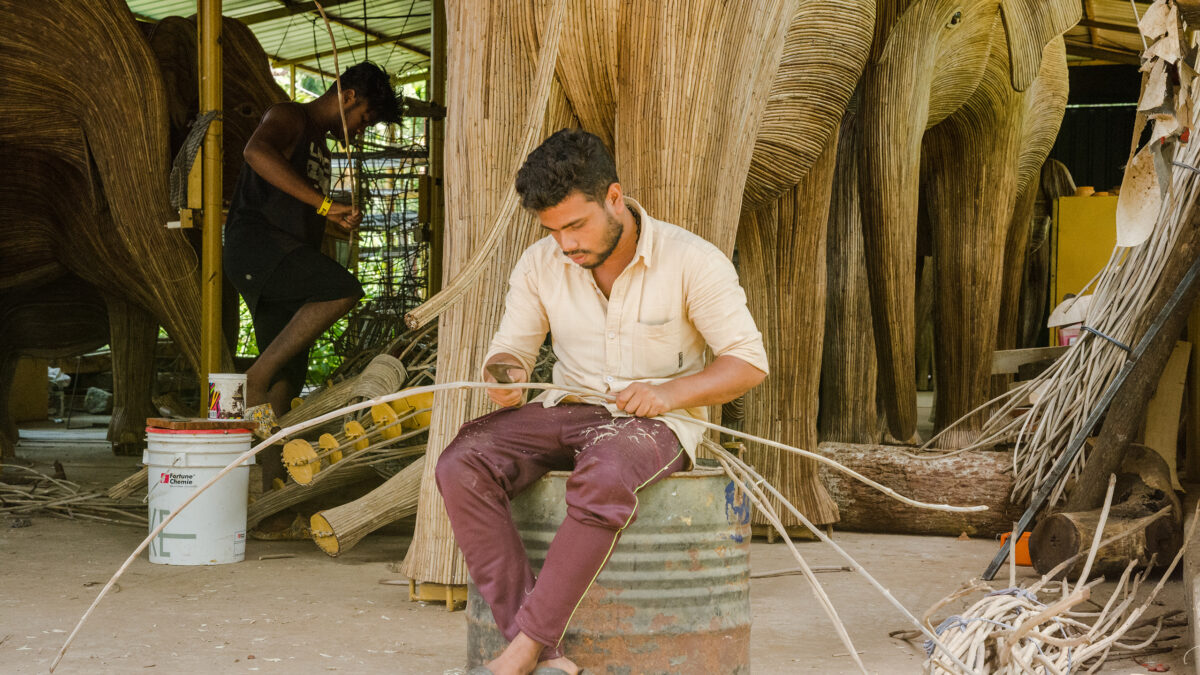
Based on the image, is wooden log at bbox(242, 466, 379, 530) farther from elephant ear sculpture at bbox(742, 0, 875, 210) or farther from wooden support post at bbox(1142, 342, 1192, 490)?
wooden support post at bbox(1142, 342, 1192, 490)

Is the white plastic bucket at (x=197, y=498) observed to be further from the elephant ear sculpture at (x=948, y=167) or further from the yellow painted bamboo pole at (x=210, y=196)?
the elephant ear sculpture at (x=948, y=167)

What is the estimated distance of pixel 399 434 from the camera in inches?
160

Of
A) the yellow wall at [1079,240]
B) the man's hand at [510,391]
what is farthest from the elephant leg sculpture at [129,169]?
the yellow wall at [1079,240]

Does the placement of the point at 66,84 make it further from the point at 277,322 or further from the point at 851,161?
the point at 851,161

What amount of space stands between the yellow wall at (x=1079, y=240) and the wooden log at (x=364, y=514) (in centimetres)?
500

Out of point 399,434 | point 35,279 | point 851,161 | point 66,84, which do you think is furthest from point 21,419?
point 851,161

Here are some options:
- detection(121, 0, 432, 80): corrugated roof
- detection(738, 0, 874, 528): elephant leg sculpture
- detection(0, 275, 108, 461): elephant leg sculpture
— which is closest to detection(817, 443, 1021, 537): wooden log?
detection(738, 0, 874, 528): elephant leg sculpture

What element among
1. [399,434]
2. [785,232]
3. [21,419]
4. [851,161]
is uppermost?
[851,161]

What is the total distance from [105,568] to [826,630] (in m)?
1.98

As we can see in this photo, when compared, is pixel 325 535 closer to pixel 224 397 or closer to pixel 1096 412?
pixel 224 397

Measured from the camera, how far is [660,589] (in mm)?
2283

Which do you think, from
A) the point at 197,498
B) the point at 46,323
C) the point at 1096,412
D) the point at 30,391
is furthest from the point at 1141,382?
the point at 30,391

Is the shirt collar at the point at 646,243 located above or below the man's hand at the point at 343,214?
below

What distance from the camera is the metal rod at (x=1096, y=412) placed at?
3137 millimetres
